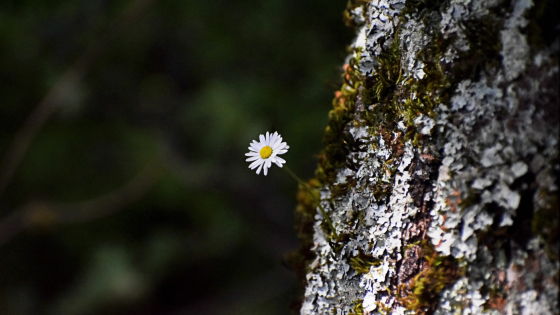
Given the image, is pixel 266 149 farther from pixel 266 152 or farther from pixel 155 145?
pixel 155 145

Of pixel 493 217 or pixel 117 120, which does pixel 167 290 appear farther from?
pixel 493 217

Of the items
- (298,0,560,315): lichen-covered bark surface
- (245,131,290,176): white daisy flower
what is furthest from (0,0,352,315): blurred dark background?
(298,0,560,315): lichen-covered bark surface

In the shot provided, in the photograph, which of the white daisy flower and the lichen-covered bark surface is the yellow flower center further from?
the lichen-covered bark surface

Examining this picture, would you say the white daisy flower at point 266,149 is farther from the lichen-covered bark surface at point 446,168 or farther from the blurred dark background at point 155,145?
the blurred dark background at point 155,145

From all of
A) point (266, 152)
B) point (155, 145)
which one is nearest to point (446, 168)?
point (266, 152)

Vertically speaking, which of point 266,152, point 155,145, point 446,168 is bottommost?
point 446,168

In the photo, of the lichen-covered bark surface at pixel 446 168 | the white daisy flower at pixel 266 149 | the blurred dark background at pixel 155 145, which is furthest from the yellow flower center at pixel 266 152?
Result: the blurred dark background at pixel 155 145

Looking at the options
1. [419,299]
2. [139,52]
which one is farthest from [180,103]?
[419,299]
